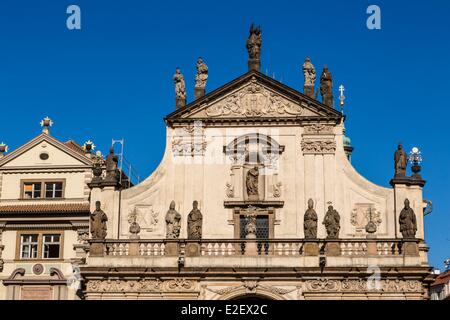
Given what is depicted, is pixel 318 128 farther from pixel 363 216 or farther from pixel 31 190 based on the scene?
pixel 31 190

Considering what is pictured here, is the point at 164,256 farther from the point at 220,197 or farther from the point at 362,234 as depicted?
the point at 362,234

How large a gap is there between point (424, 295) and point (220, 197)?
8.70 metres

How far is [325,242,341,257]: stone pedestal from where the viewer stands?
109 feet

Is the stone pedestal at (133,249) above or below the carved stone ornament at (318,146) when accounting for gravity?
below

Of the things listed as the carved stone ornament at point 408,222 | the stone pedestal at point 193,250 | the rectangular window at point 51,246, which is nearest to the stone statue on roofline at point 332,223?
the carved stone ornament at point 408,222

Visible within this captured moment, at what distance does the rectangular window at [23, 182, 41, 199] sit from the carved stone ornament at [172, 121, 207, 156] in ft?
23.6

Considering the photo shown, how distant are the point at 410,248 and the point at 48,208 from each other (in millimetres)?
15452

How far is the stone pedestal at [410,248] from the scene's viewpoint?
3312 cm

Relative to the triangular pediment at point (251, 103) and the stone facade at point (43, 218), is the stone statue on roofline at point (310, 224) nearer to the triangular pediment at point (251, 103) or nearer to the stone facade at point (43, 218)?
the triangular pediment at point (251, 103)

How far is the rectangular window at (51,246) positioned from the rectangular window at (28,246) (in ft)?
1.23

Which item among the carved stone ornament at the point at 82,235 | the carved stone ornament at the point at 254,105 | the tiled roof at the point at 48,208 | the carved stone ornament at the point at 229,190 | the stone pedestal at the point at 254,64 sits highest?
the stone pedestal at the point at 254,64

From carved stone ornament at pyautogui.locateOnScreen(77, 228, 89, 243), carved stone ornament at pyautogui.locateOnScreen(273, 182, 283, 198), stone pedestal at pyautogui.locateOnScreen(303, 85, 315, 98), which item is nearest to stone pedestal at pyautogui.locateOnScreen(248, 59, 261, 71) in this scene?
stone pedestal at pyautogui.locateOnScreen(303, 85, 315, 98)
